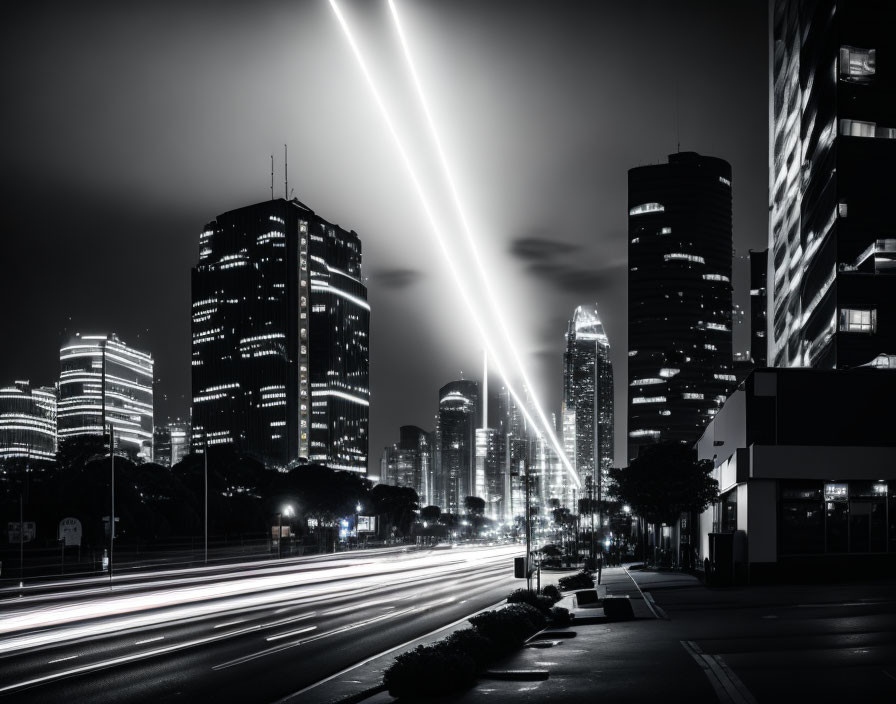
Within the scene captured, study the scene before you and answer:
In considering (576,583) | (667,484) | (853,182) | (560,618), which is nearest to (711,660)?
(560,618)

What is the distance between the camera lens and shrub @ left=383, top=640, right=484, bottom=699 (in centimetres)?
1488

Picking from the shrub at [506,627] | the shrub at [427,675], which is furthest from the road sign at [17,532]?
the shrub at [427,675]

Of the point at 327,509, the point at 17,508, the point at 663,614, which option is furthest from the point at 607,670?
the point at 327,509

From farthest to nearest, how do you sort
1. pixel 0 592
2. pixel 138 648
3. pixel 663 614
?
pixel 0 592 < pixel 663 614 < pixel 138 648

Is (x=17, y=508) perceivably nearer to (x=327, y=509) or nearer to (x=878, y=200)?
(x=327, y=509)

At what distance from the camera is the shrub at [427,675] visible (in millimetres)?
14883

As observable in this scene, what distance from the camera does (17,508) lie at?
7200 centimetres

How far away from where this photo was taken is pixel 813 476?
3938 centimetres

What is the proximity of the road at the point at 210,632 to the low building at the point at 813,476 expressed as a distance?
1121 centimetres

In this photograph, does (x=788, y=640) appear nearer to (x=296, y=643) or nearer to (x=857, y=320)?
(x=296, y=643)

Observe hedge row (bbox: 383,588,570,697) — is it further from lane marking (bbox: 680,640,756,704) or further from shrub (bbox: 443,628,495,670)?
lane marking (bbox: 680,640,756,704)

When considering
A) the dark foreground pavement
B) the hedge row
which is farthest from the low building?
the hedge row

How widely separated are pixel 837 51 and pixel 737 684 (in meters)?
78.5

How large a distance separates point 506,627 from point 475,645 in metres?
2.56
